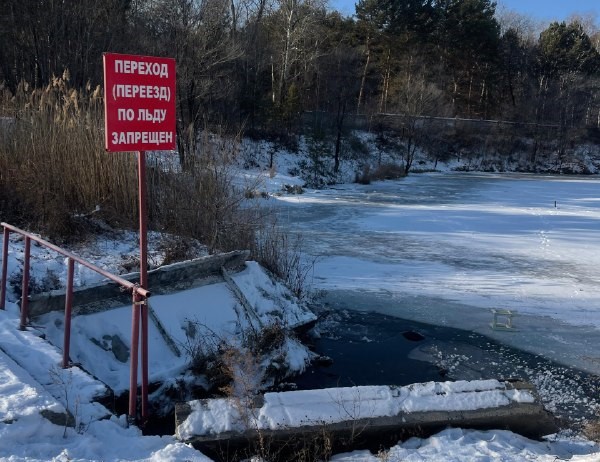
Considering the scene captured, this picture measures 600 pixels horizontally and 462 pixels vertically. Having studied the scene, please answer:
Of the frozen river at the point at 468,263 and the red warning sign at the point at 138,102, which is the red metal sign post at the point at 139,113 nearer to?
the red warning sign at the point at 138,102

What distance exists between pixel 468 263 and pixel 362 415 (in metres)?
7.61

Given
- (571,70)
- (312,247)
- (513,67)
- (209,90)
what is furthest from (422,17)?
(312,247)

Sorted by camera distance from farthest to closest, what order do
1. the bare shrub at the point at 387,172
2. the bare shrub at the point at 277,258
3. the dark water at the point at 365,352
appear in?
the bare shrub at the point at 387,172, the bare shrub at the point at 277,258, the dark water at the point at 365,352

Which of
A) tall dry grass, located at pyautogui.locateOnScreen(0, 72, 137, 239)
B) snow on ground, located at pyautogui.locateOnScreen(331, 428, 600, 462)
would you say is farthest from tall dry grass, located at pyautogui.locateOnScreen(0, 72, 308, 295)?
snow on ground, located at pyautogui.locateOnScreen(331, 428, 600, 462)

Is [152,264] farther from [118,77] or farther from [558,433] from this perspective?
[558,433]

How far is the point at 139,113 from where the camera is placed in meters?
4.14

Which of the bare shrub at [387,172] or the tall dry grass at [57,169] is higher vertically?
the tall dry grass at [57,169]

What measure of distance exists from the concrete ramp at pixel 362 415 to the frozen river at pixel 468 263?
7.96ft

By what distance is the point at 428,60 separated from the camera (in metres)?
50.7

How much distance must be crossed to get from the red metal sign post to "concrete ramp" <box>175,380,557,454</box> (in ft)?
2.20

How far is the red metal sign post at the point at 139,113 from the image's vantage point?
3.96m

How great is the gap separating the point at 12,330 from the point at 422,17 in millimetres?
48192

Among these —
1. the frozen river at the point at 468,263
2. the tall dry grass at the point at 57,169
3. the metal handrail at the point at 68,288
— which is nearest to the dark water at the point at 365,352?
the frozen river at the point at 468,263

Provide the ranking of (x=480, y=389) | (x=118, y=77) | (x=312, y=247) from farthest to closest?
1. (x=312, y=247)
2. (x=480, y=389)
3. (x=118, y=77)
